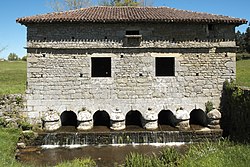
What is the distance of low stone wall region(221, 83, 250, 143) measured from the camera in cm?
1034

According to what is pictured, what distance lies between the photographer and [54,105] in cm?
1289

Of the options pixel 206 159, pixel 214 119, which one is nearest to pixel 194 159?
pixel 206 159

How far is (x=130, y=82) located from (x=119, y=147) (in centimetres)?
348

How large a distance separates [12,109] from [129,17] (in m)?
7.24

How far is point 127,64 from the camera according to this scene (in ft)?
43.0

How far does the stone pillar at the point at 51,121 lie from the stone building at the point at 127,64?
11cm

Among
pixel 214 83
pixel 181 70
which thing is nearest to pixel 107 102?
pixel 181 70

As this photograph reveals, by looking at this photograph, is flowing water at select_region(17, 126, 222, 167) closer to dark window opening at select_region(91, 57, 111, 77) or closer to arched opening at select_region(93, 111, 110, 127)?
arched opening at select_region(93, 111, 110, 127)

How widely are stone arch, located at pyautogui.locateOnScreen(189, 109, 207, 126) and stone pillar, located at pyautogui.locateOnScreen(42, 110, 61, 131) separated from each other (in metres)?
6.93

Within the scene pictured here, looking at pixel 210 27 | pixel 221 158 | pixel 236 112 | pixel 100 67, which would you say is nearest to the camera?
pixel 221 158

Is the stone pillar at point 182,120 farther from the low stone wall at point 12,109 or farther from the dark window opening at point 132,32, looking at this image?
the low stone wall at point 12,109

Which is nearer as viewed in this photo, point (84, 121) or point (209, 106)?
point (84, 121)

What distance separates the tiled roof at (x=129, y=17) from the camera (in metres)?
12.5

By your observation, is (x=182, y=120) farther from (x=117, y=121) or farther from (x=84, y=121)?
(x=84, y=121)
